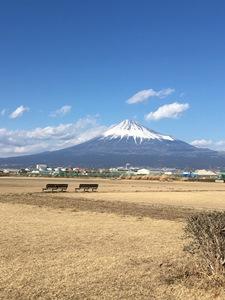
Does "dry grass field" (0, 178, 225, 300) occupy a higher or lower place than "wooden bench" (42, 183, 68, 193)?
lower

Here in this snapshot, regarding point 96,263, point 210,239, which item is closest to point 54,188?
point 96,263

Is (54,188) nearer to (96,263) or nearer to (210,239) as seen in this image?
(96,263)

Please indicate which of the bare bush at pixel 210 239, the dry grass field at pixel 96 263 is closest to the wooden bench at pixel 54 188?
the dry grass field at pixel 96 263

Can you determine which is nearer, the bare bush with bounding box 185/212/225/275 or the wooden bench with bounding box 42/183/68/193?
the bare bush with bounding box 185/212/225/275

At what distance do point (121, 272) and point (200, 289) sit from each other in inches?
73.9

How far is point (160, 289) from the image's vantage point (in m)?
8.87

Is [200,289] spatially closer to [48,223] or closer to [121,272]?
[121,272]

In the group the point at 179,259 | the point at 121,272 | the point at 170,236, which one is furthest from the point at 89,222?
the point at 121,272

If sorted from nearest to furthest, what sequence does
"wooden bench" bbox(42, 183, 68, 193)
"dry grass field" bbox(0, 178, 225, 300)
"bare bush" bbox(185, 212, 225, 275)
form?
"dry grass field" bbox(0, 178, 225, 300), "bare bush" bbox(185, 212, 225, 275), "wooden bench" bbox(42, 183, 68, 193)

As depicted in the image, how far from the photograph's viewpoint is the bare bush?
→ 8.87 m

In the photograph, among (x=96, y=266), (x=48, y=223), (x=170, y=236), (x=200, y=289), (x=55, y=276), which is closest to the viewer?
(x=200, y=289)

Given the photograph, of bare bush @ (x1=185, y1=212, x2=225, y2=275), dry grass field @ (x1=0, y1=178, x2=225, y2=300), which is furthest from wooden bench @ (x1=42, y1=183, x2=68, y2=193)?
bare bush @ (x1=185, y1=212, x2=225, y2=275)

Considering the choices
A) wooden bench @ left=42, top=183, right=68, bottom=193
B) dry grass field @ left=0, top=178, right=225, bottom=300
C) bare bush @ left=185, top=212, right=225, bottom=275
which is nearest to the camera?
dry grass field @ left=0, top=178, right=225, bottom=300

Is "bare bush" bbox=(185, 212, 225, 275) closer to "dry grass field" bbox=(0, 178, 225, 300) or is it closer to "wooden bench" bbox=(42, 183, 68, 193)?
"dry grass field" bbox=(0, 178, 225, 300)
